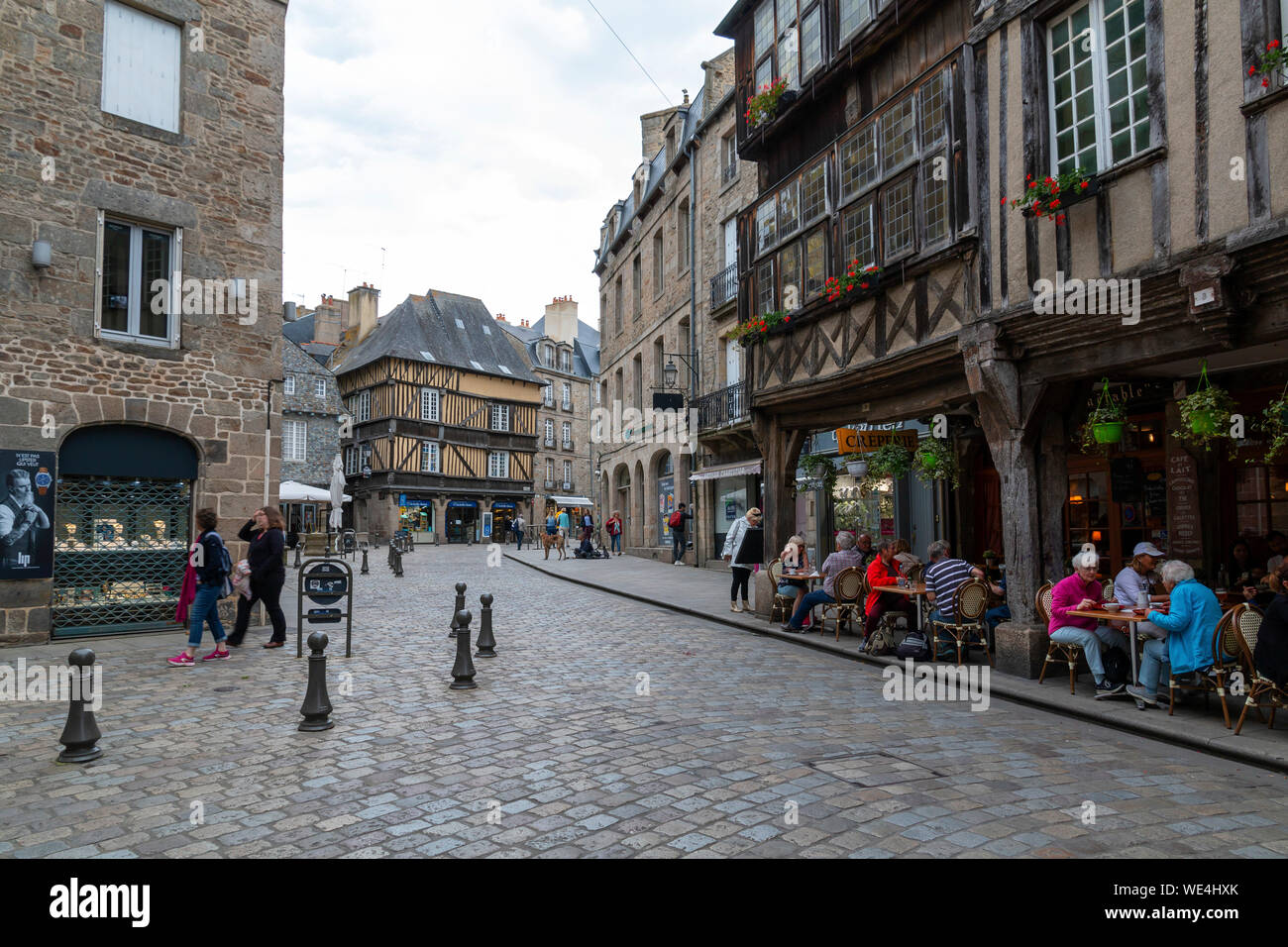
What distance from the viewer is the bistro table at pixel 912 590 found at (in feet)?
29.2

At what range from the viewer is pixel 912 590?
8930 mm

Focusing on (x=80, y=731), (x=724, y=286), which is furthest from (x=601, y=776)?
(x=724, y=286)

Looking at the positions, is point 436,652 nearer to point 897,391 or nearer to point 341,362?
point 897,391

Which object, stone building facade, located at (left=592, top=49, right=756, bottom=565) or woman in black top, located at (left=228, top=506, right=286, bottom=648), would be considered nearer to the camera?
woman in black top, located at (left=228, top=506, right=286, bottom=648)

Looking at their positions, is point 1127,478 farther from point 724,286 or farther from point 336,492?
point 336,492

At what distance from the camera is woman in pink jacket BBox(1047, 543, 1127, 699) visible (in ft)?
22.0

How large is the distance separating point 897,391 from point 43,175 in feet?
34.4

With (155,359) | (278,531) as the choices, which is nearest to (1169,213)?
(278,531)

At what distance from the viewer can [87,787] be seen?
14.6ft

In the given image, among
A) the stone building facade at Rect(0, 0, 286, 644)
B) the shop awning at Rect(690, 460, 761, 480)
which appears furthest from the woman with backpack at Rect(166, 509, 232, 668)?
the shop awning at Rect(690, 460, 761, 480)

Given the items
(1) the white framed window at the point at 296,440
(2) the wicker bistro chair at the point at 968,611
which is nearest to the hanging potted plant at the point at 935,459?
(2) the wicker bistro chair at the point at 968,611

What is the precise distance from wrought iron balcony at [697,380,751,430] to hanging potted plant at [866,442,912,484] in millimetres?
8654

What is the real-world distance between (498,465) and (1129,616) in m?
44.7

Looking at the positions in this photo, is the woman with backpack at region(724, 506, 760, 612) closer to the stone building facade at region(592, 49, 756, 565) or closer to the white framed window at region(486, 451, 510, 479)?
the stone building facade at region(592, 49, 756, 565)
